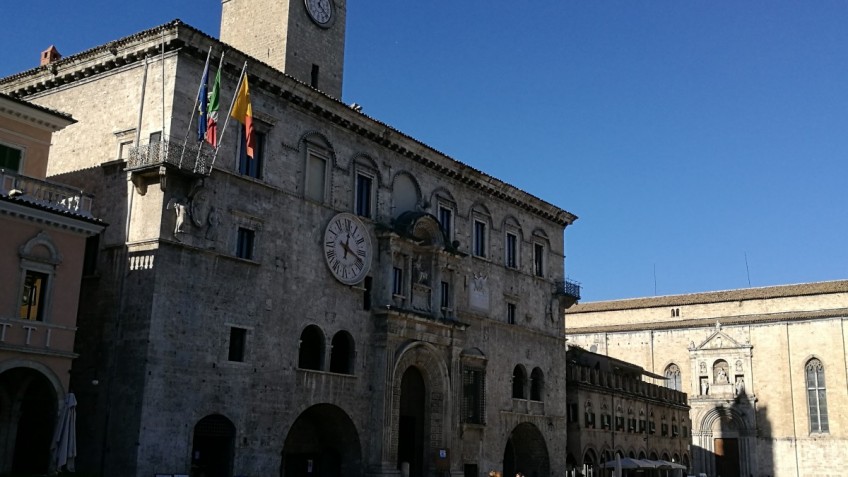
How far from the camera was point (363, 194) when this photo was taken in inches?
1233

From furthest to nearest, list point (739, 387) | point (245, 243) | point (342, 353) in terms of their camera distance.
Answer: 1. point (739, 387)
2. point (342, 353)
3. point (245, 243)

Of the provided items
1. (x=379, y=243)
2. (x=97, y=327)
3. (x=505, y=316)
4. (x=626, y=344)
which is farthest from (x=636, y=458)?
(x=97, y=327)

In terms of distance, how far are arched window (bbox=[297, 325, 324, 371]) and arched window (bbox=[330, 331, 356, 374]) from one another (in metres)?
0.89

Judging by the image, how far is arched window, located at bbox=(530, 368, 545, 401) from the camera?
40.2 meters

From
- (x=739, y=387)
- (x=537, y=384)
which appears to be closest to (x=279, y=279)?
(x=537, y=384)

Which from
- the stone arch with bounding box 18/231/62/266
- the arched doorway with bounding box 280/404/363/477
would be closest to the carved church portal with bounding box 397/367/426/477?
the arched doorway with bounding box 280/404/363/477

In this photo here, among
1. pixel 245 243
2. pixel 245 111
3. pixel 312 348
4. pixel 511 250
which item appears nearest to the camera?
pixel 245 111

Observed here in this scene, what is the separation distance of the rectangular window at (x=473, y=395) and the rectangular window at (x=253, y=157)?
1254cm

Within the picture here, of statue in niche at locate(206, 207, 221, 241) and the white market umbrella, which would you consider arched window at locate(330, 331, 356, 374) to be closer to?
statue in niche at locate(206, 207, 221, 241)

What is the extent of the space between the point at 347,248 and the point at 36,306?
11.2m

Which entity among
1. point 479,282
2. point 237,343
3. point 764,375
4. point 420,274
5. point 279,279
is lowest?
point 237,343

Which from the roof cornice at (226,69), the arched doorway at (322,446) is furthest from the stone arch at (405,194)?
the arched doorway at (322,446)

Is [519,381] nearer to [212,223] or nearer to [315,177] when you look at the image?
[315,177]

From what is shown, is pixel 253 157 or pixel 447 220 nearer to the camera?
pixel 253 157
